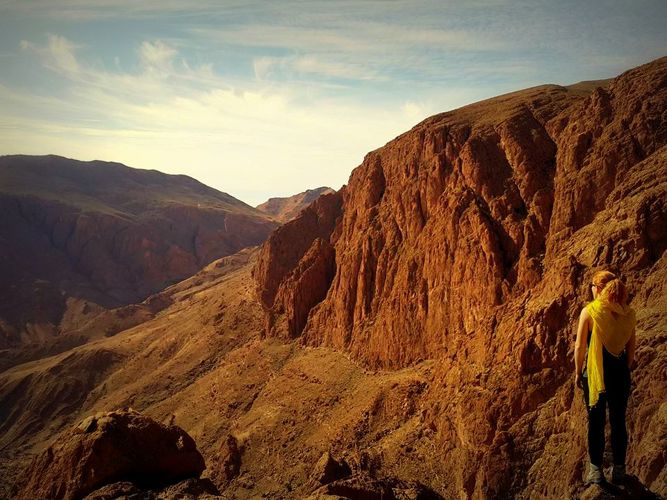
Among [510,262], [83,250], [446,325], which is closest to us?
[510,262]

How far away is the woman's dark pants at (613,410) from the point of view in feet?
36.8

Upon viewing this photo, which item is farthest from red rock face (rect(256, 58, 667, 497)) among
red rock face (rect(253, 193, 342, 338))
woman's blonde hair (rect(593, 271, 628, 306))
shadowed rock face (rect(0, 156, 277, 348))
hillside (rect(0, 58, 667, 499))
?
shadowed rock face (rect(0, 156, 277, 348))

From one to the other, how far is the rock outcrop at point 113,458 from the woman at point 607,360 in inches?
609

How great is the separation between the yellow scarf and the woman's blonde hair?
10 cm

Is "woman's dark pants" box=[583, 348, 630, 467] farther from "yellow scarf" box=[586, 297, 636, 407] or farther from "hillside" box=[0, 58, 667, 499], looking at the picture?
"hillside" box=[0, 58, 667, 499]

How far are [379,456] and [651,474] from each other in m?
22.5

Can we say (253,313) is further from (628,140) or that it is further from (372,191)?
(628,140)

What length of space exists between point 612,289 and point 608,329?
2.59 feet

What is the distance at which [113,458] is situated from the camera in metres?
21.3

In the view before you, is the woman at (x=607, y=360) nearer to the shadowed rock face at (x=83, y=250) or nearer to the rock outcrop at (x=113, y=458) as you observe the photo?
the rock outcrop at (x=113, y=458)

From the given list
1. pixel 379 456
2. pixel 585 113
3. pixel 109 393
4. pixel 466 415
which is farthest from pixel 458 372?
pixel 109 393

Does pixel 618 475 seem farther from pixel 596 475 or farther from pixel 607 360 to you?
pixel 607 360

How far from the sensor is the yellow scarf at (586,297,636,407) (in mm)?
11102

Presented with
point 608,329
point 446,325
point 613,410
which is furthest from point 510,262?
point 608,329
